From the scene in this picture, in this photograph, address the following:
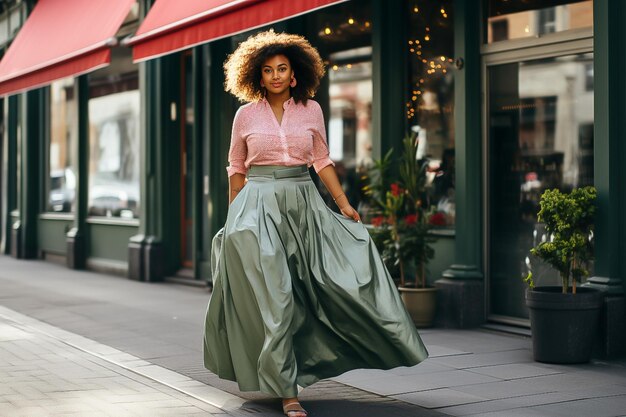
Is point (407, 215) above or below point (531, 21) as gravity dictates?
below

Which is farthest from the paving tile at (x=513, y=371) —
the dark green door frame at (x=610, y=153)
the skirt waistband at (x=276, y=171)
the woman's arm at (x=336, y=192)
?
the skirt waistband at (x=276, y=171)

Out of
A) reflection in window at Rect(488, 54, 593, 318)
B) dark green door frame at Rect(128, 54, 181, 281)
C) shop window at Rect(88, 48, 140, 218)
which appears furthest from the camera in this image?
shop window at Rect(88, 48, 140, 218)

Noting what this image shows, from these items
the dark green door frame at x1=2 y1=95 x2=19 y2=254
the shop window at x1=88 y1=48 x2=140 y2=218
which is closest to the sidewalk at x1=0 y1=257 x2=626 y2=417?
the shop window at x1=88 y1=48 x2=140 y2=218

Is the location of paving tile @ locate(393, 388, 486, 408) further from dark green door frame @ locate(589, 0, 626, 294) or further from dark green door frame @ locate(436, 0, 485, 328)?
dark green door frame @ locate(436, 0, 485, 328)

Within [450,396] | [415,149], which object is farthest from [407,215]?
[450,396]

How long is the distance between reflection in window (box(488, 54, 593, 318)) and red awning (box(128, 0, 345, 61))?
1861mm

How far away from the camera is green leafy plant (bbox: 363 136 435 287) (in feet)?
30.7

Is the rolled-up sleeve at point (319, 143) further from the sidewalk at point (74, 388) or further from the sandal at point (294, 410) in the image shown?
the sidewalk at point (74, 388)

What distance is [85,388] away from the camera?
648cm

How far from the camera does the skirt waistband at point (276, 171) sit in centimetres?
606

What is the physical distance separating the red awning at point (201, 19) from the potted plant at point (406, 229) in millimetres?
1607

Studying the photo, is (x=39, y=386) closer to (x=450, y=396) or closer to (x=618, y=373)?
(x=450, y=396)

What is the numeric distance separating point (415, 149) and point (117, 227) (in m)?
6.80

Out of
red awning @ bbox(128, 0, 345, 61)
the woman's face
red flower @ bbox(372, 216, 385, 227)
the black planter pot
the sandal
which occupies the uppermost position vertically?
red awning @ bbox(128, 0, 345, 61)
